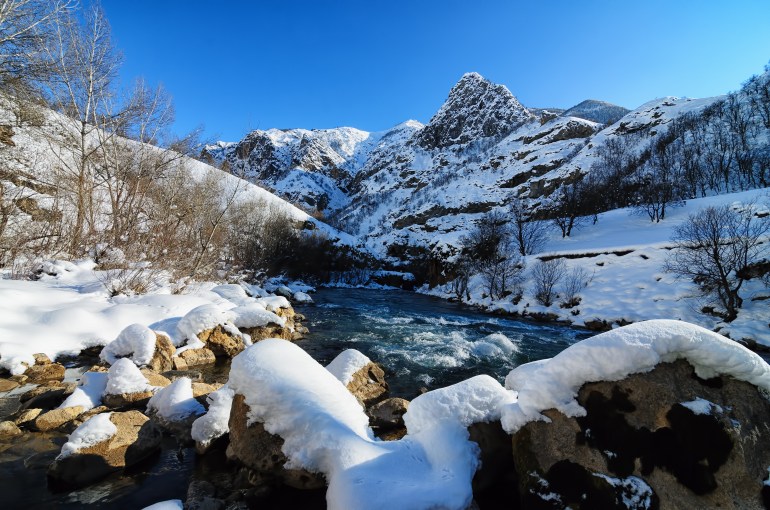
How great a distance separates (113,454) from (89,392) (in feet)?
6.44

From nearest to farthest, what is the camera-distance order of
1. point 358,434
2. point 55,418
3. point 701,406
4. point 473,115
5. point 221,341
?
point 701,406 < point 358,434 < point 55,418 < point 221,341 < point 473,115

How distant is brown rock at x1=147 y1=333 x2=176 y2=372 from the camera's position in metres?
6.47

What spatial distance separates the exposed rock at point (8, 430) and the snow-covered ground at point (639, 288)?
20.3 m

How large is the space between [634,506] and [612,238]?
3502cm

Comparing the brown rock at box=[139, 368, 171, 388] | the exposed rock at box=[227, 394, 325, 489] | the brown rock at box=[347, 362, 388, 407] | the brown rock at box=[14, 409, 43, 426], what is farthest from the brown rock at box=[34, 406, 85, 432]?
the brown rock at box=[347, 362, 388, 407]

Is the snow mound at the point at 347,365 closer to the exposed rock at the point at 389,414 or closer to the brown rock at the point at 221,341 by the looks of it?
the exposed rock at the point at 389,414

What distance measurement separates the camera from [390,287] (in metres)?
52.0

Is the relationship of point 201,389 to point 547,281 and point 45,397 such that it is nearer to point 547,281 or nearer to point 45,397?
point 45,397

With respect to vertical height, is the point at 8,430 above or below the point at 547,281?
above

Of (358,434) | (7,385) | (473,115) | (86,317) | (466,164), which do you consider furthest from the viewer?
(473,115)

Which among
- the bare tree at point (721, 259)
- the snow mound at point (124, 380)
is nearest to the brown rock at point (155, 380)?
the snow mound at point (124, 380)

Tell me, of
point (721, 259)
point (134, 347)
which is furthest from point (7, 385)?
point (721, 259)

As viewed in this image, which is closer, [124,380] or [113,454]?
[113,454]

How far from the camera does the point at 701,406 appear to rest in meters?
2.27
